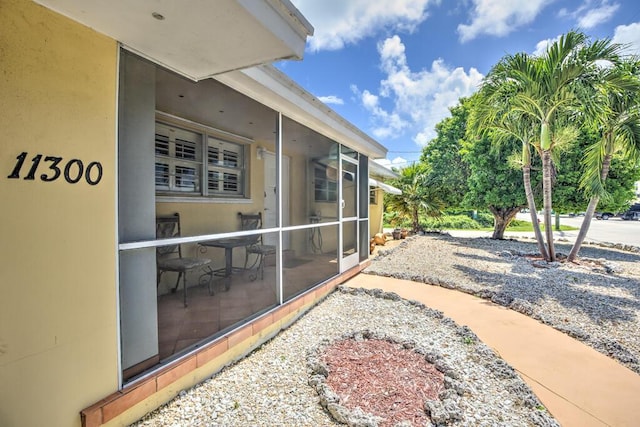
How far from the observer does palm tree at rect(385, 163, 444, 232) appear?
15836mm

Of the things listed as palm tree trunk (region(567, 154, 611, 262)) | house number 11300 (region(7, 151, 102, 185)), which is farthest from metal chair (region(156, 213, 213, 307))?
palm tree trunk (region(567, 154, 611, 262))

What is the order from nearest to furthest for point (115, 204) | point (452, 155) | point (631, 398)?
point (115, 204)
point (631, 398)
point (452, 155)

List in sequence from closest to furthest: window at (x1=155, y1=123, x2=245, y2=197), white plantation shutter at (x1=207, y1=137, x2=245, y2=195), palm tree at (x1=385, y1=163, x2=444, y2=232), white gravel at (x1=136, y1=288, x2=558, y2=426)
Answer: white gravel at (x1=136, y1=288, x2=558, y2=426) < window at (x1=155, y1=123, x2=245, y2=197) < white plantation shutter at (x1=207, y1=137, x2=245, y2=195) < palm tree at (x1=385, y1=163, x2=444, y2=232)

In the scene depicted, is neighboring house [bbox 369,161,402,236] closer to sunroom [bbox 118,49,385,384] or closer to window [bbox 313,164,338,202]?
sunroom [bbox 118,49,385,384]

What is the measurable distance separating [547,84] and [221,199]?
29.5 ft

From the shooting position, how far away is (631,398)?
2.83 metres

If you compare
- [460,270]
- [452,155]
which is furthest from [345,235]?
[452,155]

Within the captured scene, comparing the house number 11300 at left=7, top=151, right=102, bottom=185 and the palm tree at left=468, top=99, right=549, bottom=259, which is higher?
the palm tree at left=468, top=99, right=549, bottom=259

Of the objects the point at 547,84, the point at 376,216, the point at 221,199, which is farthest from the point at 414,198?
the point at 221,199

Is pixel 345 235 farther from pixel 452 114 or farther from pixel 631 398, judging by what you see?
pixel 452 114

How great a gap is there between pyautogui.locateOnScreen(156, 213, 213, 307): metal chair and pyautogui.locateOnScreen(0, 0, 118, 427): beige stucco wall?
184 centimetres

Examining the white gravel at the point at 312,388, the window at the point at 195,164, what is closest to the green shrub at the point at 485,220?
the white gravel at the point at 312,388

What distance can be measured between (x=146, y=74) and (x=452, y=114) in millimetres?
18729

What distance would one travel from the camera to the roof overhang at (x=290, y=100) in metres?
3.26
